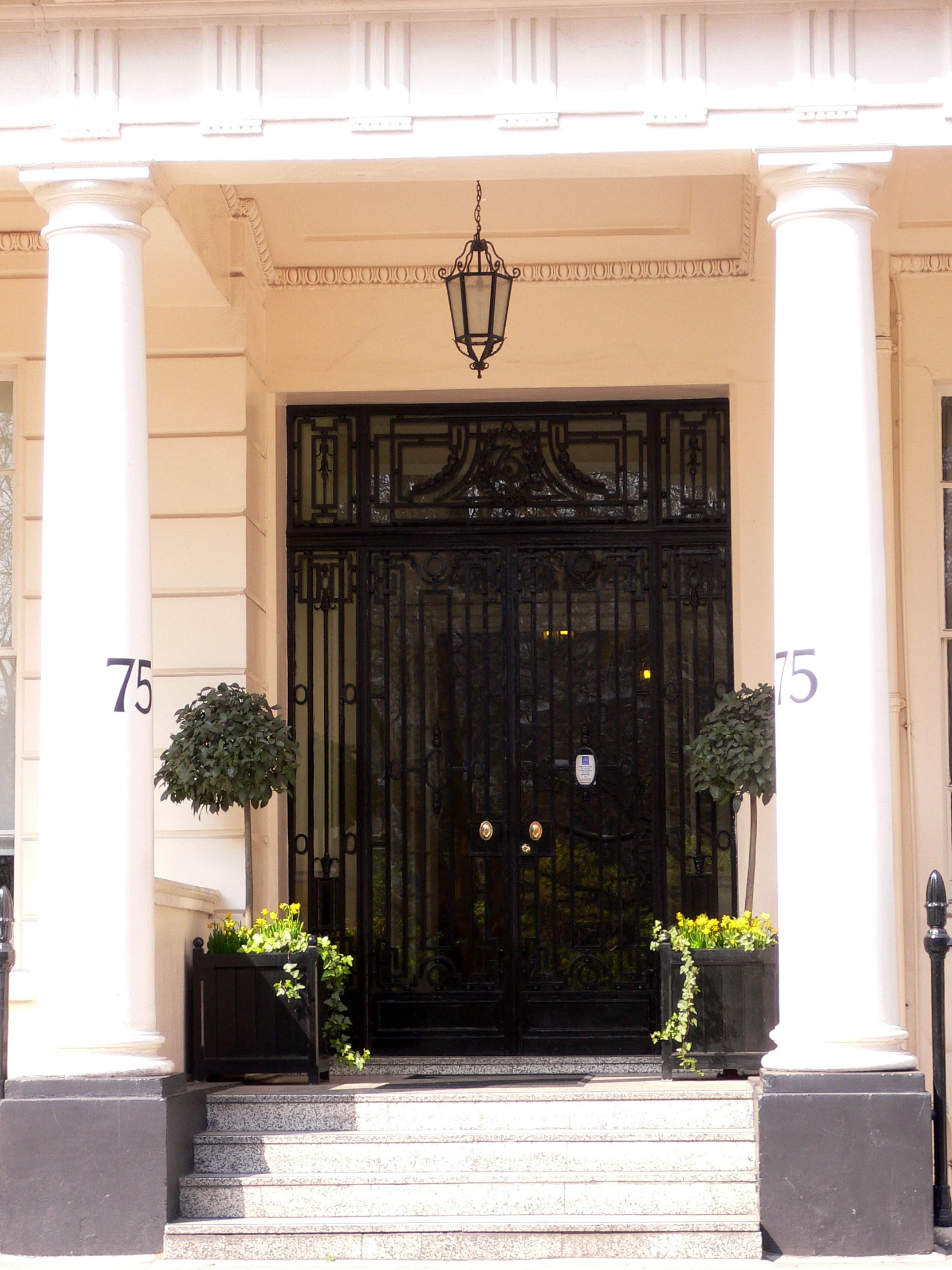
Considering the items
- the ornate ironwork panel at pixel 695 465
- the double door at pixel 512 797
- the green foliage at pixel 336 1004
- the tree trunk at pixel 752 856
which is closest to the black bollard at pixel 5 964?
the green foliage at pixel 336 1004

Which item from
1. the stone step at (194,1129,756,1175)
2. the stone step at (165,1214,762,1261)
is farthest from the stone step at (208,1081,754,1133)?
the stone step at (165,1214,762,1261)

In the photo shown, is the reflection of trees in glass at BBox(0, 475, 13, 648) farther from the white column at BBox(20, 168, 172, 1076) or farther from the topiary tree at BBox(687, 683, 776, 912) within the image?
the topiary tree at BBox(687, 683, 776, 912)

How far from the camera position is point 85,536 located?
6.75 metres

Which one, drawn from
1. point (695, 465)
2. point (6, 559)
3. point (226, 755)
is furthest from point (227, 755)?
point (695, 465)

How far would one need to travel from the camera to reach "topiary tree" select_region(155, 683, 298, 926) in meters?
8.23

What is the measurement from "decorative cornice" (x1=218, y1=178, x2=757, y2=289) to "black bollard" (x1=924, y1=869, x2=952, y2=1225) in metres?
4.31

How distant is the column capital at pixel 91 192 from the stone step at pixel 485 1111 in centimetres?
396

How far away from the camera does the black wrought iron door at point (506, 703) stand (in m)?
9.47

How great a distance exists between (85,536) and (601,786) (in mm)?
3990

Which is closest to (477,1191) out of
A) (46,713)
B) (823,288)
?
(46,713)

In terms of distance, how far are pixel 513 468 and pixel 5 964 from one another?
4.53 m

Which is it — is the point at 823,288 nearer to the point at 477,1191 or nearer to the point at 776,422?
the point at 776,422

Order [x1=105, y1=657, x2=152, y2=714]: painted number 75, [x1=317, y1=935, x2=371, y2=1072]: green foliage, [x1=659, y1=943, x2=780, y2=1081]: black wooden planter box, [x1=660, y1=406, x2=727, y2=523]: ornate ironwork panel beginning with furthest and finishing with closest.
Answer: [x1=660, y1=406, x2=727, y2=523]: ornate ironwork panel → [x1=317, y1=935, x2=371, y2=1072]: green foliage → [x1=659, y1=943, x2=780, y2=1081]: black wooden planter box → [x1=105, y1=657, x2=152, y2=714]: painted number 75

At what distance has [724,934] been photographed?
7.88 m
